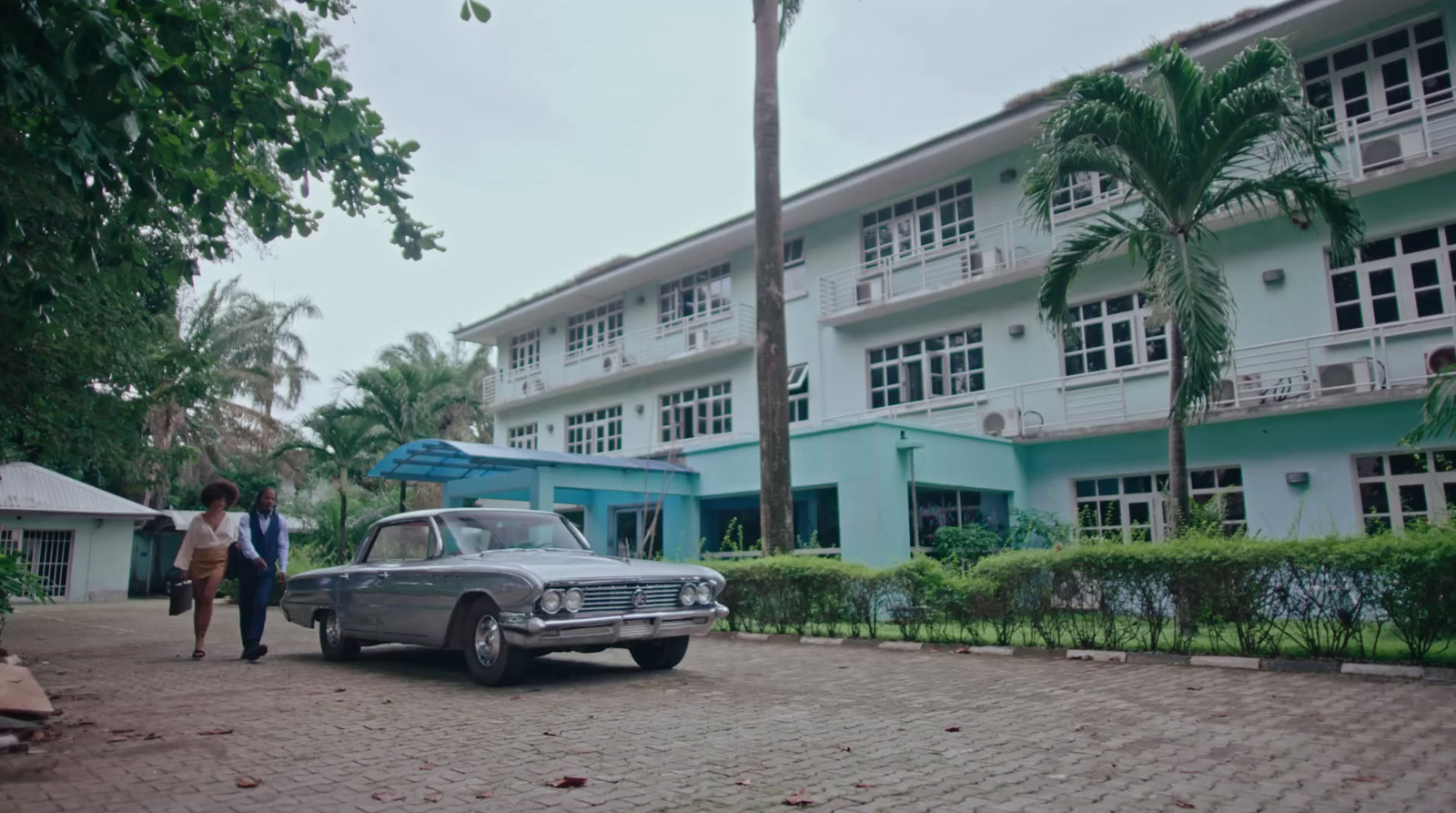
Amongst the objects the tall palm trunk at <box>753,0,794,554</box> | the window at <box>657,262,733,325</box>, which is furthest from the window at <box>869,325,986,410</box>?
the tall palm trunk at <box>753,0,794,554</box>

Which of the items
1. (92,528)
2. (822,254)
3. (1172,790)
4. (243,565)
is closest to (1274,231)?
(822,254)

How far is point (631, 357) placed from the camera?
27844 mm

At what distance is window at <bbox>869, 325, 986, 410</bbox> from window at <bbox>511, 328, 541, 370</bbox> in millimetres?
14291

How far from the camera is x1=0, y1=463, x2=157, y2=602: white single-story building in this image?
1086 inches

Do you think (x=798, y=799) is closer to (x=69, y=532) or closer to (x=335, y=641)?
(x=335, y=641)

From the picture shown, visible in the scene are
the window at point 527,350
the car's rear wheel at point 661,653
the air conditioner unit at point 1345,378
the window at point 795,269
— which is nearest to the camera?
the car's rear wheel at point 661,653

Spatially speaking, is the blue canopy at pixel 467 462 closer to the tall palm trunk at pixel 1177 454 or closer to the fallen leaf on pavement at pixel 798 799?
the tall palm trunk at pixel 1177 454

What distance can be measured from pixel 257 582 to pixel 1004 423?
13.9 metres

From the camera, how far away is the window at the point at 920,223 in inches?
810

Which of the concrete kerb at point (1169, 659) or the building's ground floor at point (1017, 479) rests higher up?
the building's ground floor at point (1017, 479)

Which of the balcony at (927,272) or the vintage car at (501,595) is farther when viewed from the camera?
the balcony at (927,272)

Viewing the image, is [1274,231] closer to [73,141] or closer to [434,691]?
[434,691]

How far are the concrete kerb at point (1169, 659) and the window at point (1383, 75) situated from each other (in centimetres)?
1083

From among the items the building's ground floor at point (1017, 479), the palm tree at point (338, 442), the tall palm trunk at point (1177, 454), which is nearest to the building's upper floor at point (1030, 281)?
the building's ground floor at point (1017, 479)
